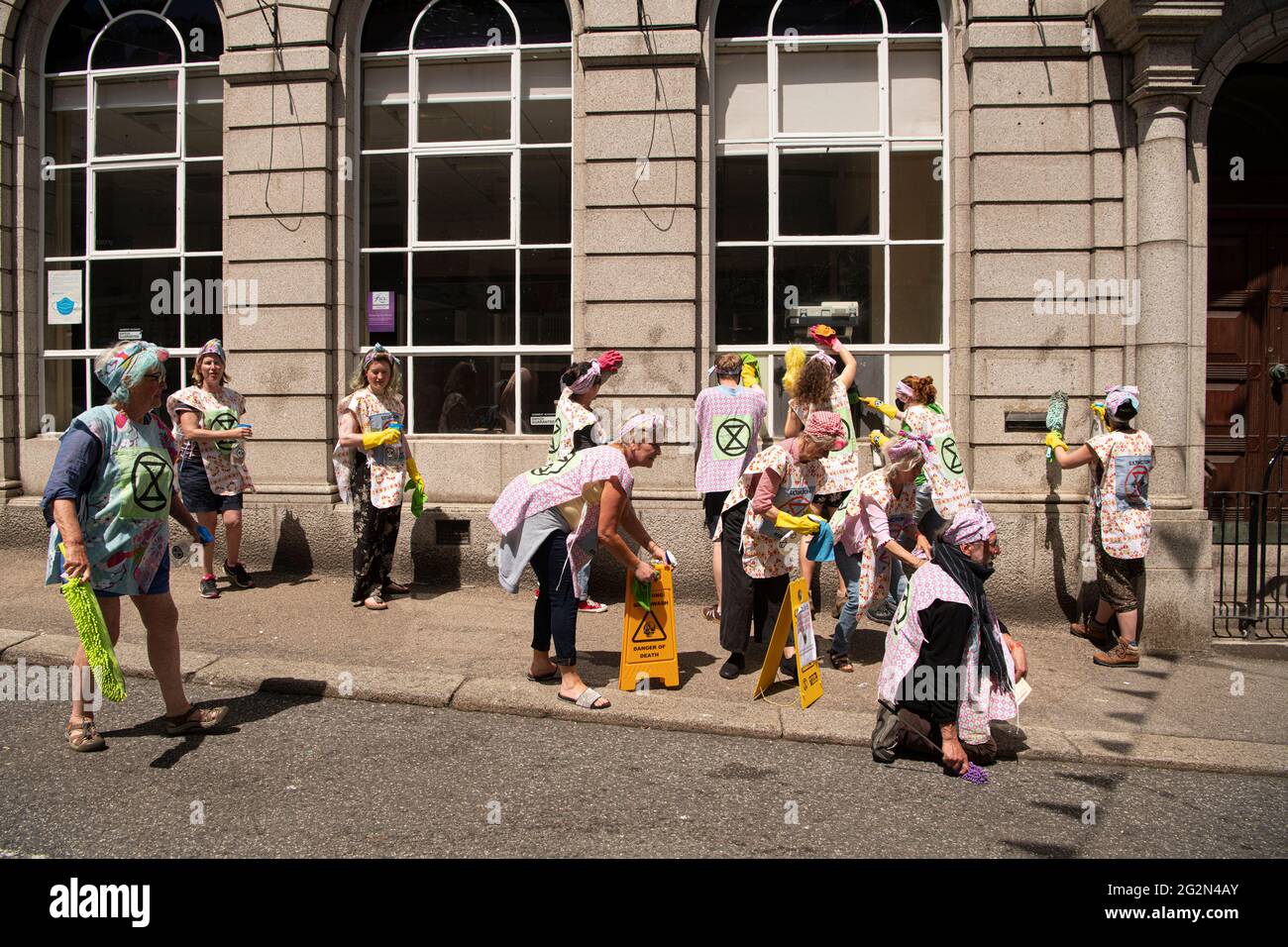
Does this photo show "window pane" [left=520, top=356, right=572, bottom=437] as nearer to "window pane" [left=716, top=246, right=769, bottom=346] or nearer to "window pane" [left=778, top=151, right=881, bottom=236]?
"window pane" [left=716, top=246, right=769, bottom=346]

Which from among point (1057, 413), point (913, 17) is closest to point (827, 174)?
point (913, 17)

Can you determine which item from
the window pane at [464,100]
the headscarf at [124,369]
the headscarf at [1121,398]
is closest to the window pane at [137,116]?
the window pane at [464,100]

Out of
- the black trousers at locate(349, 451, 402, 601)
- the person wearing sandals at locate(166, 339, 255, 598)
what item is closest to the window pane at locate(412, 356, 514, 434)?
the black trousers at locate(349, 451, 402, 601)

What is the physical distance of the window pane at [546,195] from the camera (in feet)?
28.8

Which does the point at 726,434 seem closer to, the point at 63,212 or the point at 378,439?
the point at 378,439

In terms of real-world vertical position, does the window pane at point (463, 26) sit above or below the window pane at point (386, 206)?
above

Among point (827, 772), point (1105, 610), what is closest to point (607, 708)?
point (827, 772)

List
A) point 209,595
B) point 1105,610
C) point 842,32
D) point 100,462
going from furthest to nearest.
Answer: point 842,32
point 209,595
point 1105,610
point 100,462

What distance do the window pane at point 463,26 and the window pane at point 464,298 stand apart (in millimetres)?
1960

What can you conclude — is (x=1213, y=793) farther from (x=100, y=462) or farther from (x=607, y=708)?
(x=100, y=462)

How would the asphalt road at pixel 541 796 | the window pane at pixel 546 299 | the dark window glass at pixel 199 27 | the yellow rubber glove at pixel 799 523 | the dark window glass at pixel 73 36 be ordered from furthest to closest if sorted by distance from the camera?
the dark window glass at pixel 73 36 → the dark window glass at pixel 199 27 → the window pane at pixel 546 299 → the yellow rubber glove at pixel 799 523 → the asphalt road at pixel 541 796

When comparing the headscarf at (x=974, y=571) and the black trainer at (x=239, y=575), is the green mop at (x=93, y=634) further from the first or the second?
the headscarf at (x=974, y=571)
